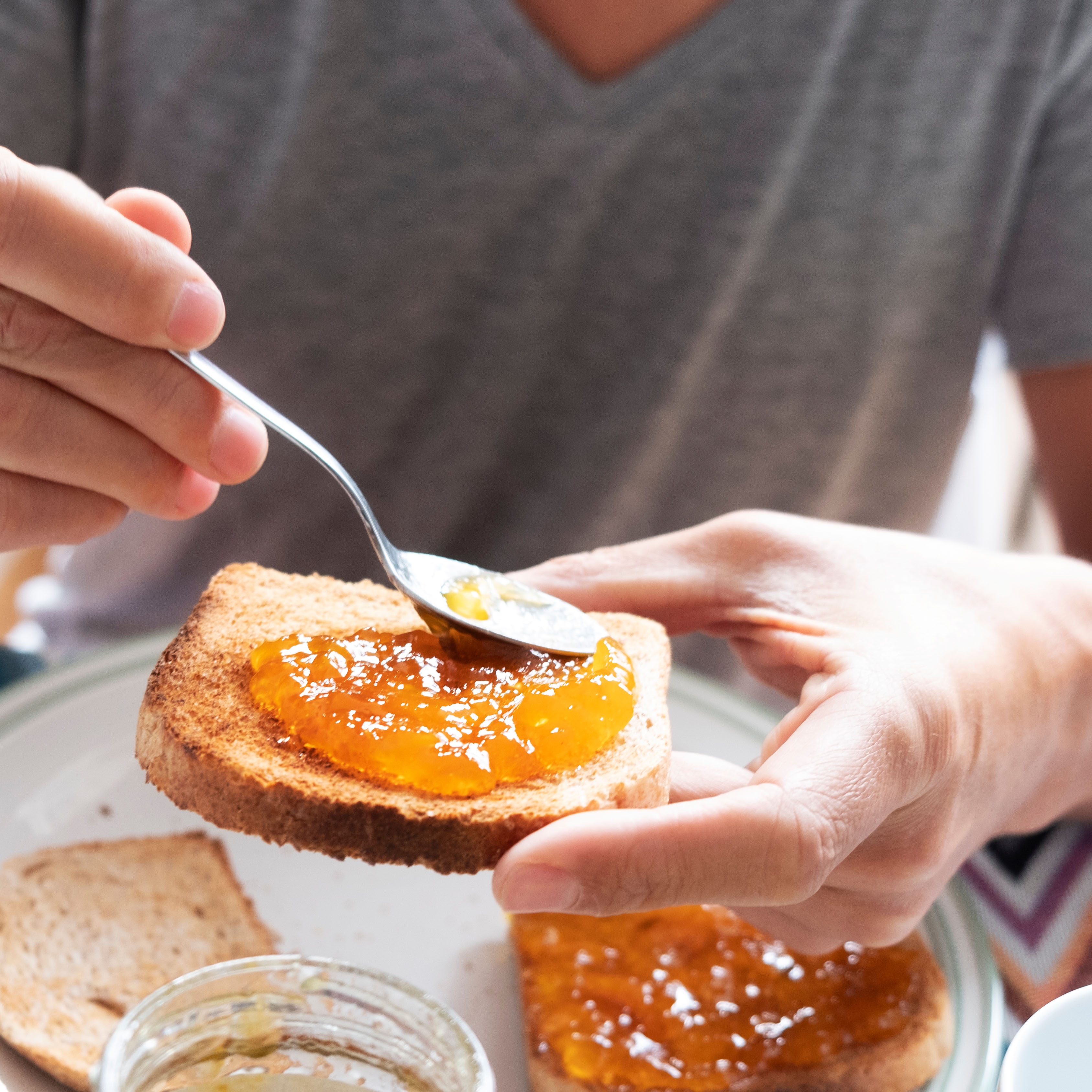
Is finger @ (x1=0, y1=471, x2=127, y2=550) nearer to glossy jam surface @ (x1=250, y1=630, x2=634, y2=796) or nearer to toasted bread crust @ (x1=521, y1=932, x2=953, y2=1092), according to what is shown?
glossy jam surface @ (x1=250, y1=630, x2=634, y2=796)

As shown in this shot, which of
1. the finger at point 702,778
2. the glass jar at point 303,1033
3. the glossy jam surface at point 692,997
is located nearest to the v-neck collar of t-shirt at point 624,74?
the finger at point 702,778

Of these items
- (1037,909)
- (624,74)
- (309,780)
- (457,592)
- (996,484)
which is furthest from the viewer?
(996,484)

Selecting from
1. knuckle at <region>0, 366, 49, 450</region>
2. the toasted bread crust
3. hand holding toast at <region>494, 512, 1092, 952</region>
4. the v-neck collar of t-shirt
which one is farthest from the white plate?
the v-neck collar of t-shirt

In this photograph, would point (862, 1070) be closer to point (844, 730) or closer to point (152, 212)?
point (844, 730)

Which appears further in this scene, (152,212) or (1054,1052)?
(152,212)

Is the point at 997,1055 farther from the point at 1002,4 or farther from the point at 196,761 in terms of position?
the point at 1002,4

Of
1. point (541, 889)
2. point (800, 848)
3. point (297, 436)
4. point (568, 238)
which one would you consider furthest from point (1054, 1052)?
point (568, 238)
